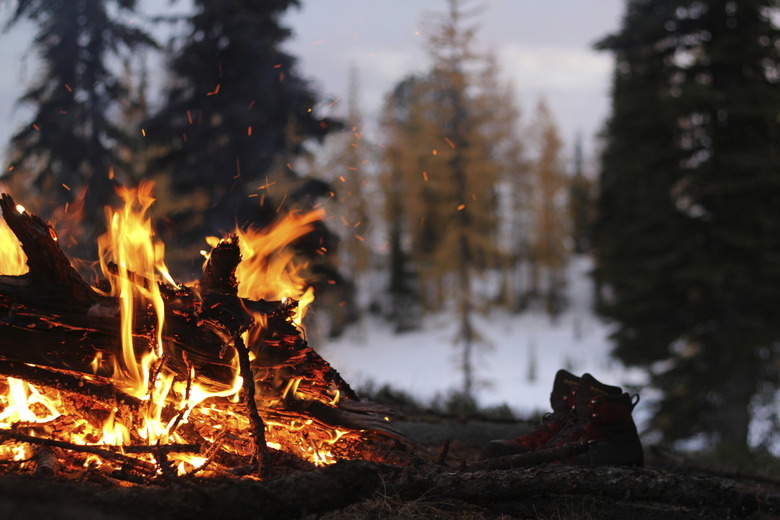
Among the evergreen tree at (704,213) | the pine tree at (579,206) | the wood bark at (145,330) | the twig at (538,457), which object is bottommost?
the twig at (538,457)

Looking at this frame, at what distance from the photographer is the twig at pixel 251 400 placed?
11.4 feet

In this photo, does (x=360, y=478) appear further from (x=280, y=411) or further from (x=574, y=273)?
(x=574, y=273)

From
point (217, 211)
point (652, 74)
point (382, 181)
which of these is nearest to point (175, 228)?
point (217, 211)

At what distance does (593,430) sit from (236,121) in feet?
34.4

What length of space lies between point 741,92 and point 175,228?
11533 mm

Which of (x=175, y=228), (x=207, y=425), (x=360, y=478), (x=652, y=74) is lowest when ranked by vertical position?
(x=360, y=478)

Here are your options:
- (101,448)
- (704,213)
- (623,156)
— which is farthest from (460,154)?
(101,448)

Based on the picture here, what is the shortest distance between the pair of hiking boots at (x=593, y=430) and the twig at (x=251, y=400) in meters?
1.81

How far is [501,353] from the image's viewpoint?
3123 cm

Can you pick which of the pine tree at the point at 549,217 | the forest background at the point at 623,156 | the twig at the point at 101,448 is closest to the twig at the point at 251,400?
the twig at the point at 101,448

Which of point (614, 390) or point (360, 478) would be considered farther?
point (614, 390)

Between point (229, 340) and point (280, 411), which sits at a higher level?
point (229, 340)

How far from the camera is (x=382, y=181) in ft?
135

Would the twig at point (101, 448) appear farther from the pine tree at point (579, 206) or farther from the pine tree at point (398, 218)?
the pine tree at point (579, 206)
